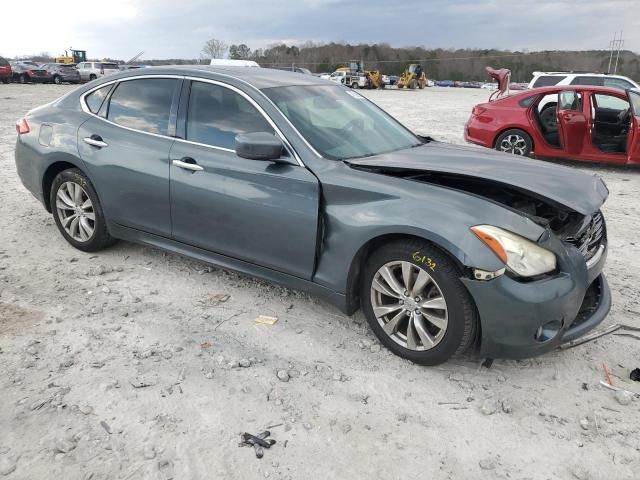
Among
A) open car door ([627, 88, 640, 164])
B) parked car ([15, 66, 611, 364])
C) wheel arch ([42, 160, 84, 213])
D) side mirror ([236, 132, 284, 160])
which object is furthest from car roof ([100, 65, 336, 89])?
open car door ([627, 88, 640, 164])

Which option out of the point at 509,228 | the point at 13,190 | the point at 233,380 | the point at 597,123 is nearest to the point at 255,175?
the point at 233,380

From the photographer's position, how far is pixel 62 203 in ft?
15.8

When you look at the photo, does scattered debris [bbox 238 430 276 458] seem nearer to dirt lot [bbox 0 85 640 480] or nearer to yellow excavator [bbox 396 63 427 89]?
dirt lot [bbox 0 85 640 480]

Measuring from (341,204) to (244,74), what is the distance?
1468 mm

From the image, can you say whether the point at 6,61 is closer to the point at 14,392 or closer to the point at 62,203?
the point at 62,203

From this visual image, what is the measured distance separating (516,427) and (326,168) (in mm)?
1832

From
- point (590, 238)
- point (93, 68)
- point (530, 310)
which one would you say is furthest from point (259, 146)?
point (93, 68)

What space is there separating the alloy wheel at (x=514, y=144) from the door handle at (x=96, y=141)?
719cm

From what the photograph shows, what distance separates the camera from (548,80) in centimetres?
1327

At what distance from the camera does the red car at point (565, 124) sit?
349 inches

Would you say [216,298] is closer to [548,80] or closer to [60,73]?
[548,80]

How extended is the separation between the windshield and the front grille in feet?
4.63

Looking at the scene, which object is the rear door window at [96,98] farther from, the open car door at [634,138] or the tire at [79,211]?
the open car door at [634,138]

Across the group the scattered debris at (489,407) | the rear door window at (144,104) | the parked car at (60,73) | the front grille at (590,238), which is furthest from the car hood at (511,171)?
the parked car at (60,73)
